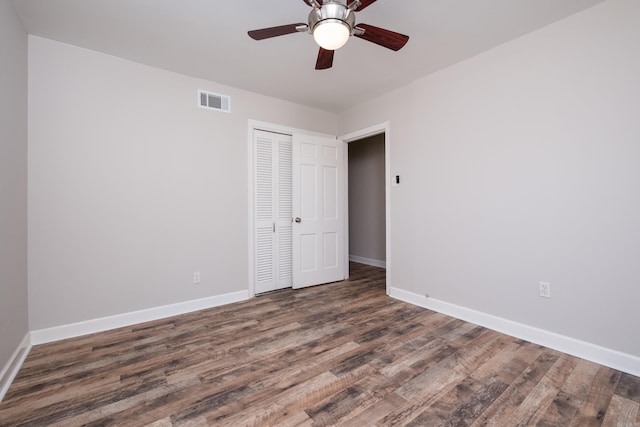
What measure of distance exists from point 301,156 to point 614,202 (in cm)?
314

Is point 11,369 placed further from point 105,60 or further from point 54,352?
point 105,60

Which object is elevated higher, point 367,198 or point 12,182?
point 367,198

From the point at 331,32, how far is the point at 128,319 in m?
3.11

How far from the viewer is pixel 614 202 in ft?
6.50

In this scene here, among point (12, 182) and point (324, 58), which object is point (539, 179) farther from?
point (12, 182)

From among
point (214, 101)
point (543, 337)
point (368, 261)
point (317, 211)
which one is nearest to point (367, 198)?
point (368, 261)

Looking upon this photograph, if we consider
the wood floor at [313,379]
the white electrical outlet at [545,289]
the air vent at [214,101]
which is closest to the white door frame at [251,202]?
the air vent at [214,101]

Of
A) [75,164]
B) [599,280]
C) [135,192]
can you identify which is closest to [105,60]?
[75,164]

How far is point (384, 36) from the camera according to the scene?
1847 mm

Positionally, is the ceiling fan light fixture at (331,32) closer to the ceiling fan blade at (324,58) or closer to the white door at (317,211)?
the ceiling fan blade at (324,58)

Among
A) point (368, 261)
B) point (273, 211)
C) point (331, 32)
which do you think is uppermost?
point (331, 32)

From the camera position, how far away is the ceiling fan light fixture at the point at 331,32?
1588 mm

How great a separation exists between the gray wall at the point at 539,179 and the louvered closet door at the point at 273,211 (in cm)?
168

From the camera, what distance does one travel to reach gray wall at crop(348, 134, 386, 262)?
17.5 feet
